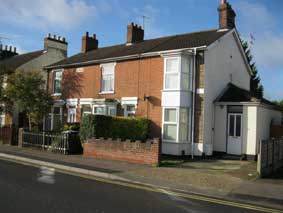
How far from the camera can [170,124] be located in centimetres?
1930

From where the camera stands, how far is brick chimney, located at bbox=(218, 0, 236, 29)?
21.6m

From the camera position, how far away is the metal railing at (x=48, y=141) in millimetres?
18375

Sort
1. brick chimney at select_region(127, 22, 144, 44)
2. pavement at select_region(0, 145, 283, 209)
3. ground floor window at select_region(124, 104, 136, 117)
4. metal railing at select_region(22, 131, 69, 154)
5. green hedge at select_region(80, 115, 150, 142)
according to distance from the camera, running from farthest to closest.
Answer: brick chimney at select_region(127, 22, 144, 44) < ground floor window at select_region(124, 104, 136, 117) < metal railing at select_region(22, 131, 69, 154) < green hedge at select_region(80, 115, 150, 142) < pavement at select_region(0, 145, 283, 209)

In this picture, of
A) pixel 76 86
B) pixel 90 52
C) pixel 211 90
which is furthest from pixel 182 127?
pixel 90 52

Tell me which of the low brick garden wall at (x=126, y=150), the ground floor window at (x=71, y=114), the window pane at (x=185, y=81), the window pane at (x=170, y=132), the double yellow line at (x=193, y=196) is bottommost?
the double yellow line at (x=193, y=196)

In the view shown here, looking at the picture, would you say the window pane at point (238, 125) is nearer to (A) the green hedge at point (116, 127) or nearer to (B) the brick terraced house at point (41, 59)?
(A) the green hedge at point (116, 127)

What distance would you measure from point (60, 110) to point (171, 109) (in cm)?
1042

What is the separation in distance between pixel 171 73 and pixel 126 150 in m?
5.82

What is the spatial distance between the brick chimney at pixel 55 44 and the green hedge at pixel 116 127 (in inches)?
689

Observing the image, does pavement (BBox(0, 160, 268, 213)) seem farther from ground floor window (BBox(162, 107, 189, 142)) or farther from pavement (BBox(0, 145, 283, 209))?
ground floor window (BBox(162, 107, 189, 142))

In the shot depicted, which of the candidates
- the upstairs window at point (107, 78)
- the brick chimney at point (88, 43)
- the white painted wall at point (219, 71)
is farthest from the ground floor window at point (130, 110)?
the brick chimney at point (88, 43)

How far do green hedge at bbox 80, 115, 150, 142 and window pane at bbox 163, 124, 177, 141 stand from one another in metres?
1.05

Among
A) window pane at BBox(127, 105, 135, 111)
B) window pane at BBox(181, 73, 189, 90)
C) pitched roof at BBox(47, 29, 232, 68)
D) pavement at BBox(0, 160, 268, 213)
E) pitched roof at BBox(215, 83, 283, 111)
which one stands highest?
pitched roof at BBox(47, 29, 232, 68)

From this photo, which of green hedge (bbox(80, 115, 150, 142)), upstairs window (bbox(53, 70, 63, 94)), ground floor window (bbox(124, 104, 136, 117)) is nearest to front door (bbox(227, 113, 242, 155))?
green hedge (bbox(80, 115, 150, 142))
